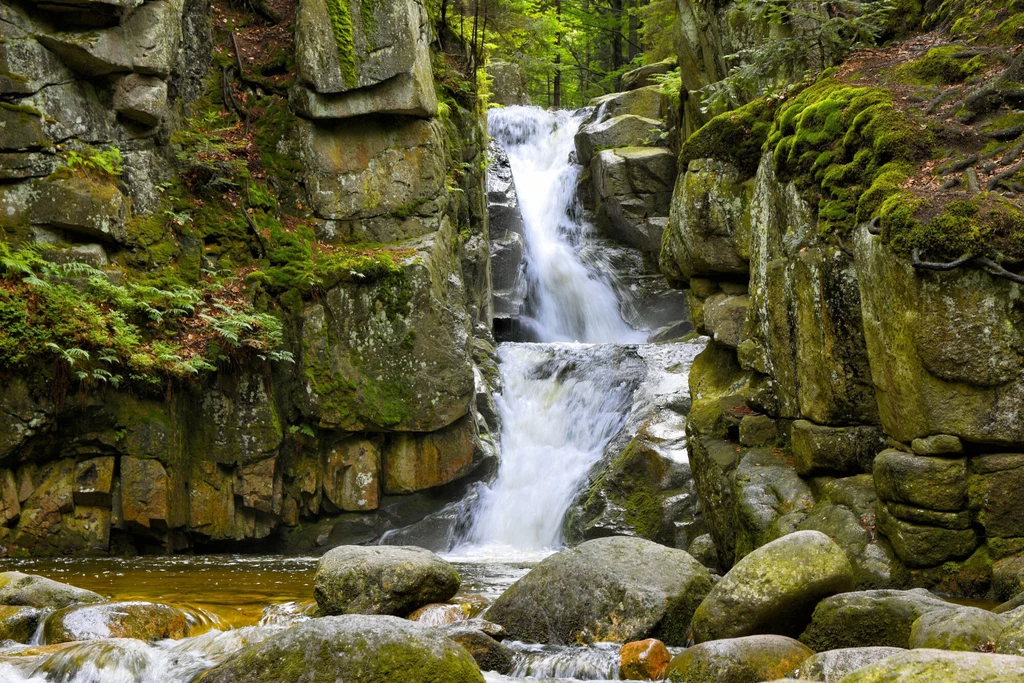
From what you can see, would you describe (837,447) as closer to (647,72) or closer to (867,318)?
(867,318)

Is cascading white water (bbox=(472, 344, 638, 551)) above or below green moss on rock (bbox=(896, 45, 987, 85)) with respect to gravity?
below

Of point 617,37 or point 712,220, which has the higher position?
point 617,37

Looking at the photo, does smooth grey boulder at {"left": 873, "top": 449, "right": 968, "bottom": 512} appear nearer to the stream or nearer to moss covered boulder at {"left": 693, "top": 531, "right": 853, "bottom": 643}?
moss covered boulder at {"left": 693, "top": 531, "right": 853, "bottom": 643}

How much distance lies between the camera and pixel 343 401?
1283 centimetres

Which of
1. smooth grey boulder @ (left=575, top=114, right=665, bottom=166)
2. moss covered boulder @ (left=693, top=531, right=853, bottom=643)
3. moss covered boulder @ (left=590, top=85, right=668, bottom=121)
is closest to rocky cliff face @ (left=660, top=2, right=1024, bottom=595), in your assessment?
moss covered boulder @ (left=693, top=531, right=853, bottom=643)

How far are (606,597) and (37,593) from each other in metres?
5.42

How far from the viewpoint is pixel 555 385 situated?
15.6 metres

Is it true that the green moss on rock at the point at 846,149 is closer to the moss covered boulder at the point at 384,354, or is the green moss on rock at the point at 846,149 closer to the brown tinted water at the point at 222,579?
the brown tinted water at the point at 222,579

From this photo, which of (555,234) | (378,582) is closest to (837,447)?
(378,582)

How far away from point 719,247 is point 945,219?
197 inches

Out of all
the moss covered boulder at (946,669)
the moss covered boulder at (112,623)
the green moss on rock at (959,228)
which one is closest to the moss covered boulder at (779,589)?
the moss covered boulder at (946,669)

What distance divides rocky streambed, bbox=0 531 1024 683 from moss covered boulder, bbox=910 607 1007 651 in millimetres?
10

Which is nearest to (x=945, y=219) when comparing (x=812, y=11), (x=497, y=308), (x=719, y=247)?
(x=719, y=247)

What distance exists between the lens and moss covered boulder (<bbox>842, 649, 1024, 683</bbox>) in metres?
3.62
